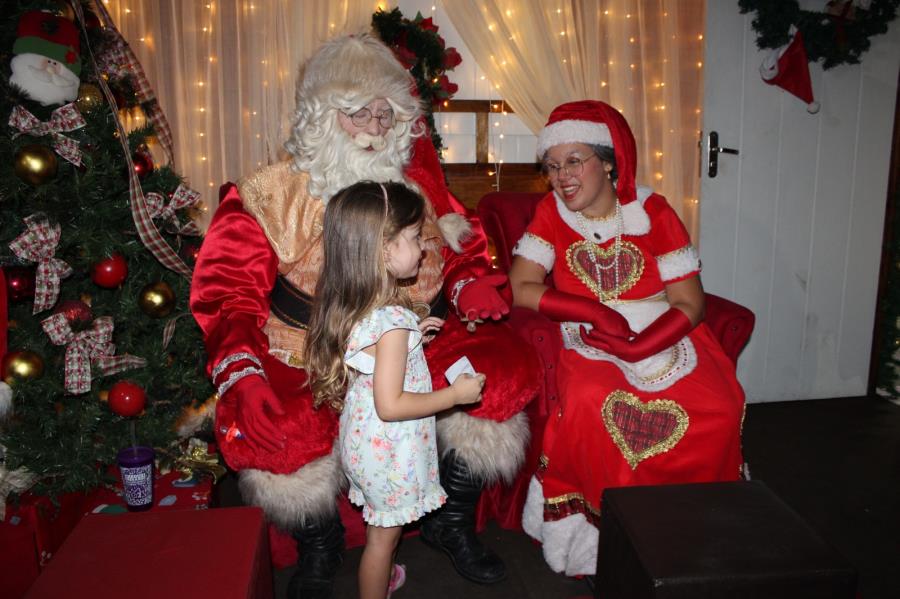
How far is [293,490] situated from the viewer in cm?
201

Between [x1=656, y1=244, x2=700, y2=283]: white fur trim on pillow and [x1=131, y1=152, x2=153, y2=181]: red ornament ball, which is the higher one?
[x1=131, y1=152, x2=153, y2=181]: red ornament ball

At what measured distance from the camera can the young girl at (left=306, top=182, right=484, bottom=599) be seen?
1647 mm

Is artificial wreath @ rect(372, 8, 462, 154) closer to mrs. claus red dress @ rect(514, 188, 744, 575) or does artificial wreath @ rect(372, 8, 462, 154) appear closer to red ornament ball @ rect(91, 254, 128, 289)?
mrs. claus red dress @ rect(514, 188, 744, 575)

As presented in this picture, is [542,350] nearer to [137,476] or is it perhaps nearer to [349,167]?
[349,167]

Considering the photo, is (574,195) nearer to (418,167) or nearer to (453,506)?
(418,167)

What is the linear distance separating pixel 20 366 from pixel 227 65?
192 cm

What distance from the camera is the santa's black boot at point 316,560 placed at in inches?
85.1

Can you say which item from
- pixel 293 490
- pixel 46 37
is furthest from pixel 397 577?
pixel 46 37

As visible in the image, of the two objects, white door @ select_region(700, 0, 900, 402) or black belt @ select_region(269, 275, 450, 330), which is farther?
white door @ select_region(700, 0, 900, 402)

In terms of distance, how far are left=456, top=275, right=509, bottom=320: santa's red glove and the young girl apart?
0.36 meters

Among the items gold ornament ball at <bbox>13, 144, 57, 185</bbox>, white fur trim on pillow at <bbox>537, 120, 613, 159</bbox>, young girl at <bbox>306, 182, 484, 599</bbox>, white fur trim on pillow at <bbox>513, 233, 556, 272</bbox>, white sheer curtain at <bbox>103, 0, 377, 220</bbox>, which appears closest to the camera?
young girl at <bbox>306, 182, 484, 599</bbox>

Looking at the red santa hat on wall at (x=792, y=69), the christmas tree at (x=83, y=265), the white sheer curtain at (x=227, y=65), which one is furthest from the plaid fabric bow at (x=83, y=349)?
the red santa hat on wall at (x=792, y=69)

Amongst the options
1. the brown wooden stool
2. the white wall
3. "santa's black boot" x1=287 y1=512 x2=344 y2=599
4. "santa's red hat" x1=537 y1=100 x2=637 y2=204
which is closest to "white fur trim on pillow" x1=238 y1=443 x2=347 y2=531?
"santa's black boot" x1=287 y1=512 x2=344 y2=599

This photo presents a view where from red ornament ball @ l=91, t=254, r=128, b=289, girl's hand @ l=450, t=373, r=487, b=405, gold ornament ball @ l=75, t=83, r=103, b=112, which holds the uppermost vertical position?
gold ornament ball @ l=75, t=83, r=103, b=112
